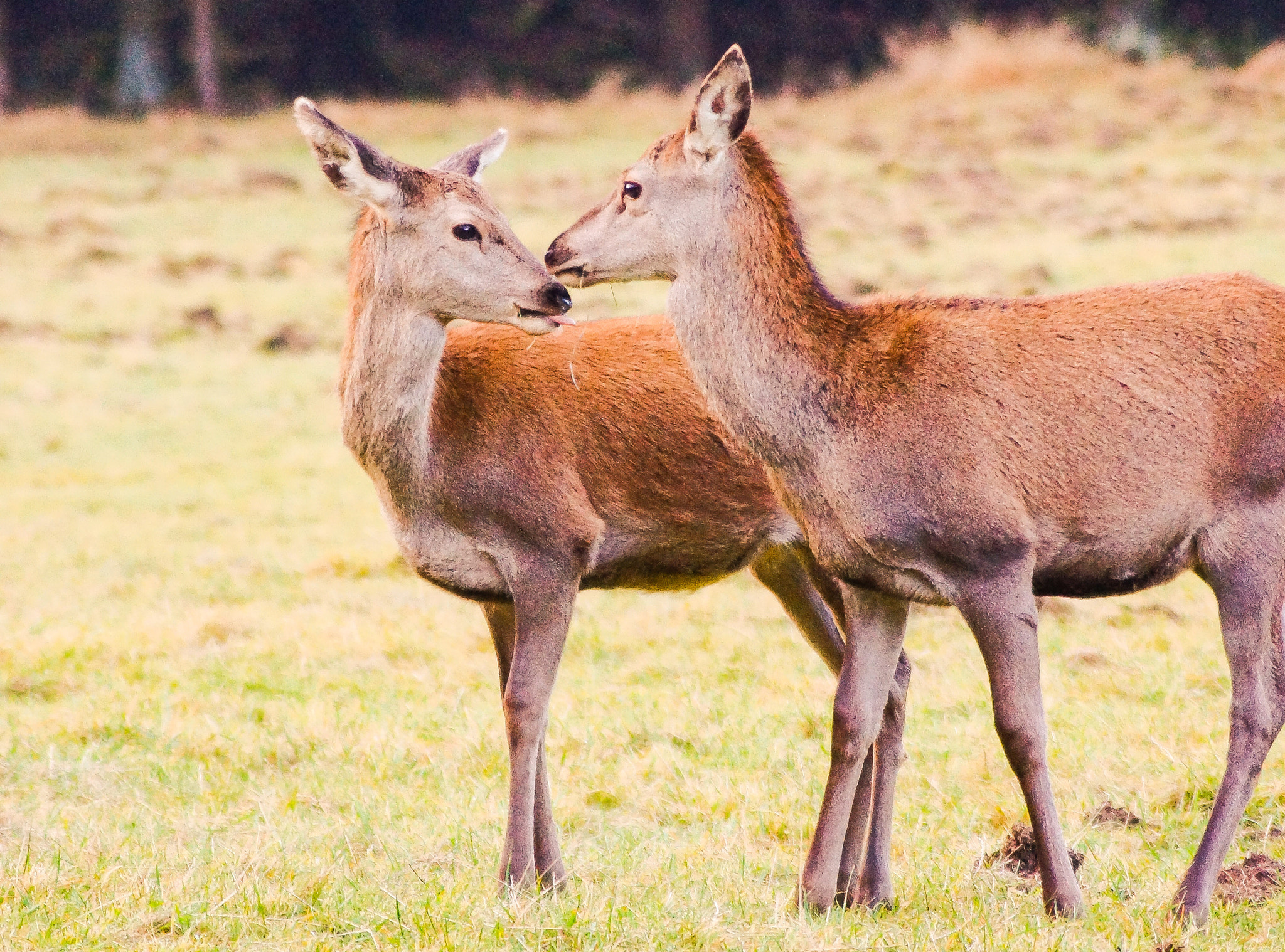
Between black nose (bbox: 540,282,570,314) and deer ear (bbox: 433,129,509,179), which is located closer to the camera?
black nose (bbox: 540,282,570,314)

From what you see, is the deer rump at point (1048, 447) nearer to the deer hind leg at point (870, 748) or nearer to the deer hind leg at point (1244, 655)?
the deer hind leg at point (1244, 655)

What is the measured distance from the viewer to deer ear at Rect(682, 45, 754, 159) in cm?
472

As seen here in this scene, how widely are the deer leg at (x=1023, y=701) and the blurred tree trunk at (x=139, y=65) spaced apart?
96.9 ft

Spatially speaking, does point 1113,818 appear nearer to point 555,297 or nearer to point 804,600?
point 804,600

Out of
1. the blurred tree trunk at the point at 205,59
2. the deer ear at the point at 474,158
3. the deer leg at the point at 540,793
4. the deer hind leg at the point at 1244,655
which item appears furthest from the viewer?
the blurred tree trunk at the point at 205,59

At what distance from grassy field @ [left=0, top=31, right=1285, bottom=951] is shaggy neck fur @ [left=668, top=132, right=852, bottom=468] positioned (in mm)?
927

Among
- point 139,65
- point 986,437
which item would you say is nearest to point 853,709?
point 986,437

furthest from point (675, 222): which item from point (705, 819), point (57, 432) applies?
point (57, 432)

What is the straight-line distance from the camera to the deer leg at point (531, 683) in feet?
16.8

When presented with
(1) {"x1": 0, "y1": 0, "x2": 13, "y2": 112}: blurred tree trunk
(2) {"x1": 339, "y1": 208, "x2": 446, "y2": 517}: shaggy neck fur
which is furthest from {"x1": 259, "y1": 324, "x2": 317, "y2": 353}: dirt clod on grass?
(1) {"x1": 0, "y1": 0, "x2": 13, "y2": 112}: blurred tree trunk

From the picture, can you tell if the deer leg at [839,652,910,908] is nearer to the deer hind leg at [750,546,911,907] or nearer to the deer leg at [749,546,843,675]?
the deer hind leg at [750,546,911,907]

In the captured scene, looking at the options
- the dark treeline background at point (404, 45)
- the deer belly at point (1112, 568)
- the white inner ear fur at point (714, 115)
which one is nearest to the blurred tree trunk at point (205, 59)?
the dark treeline background at point (404, 45)

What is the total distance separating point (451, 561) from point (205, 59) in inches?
1112

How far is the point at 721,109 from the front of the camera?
15.8 ft
